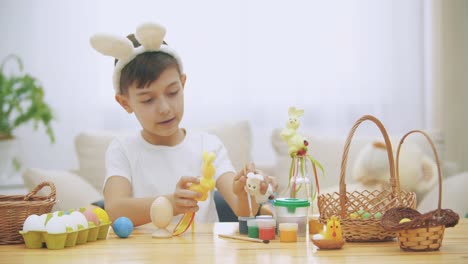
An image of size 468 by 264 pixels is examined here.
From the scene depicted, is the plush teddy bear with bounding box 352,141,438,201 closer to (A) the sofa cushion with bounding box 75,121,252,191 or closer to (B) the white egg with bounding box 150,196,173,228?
(A) the sofa cushion with bounding box 75,121,252,191

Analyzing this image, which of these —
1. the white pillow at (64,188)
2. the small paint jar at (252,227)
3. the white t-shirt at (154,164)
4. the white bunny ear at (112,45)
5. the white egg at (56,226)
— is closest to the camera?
the white egg at (56,226)

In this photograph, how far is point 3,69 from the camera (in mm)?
3834

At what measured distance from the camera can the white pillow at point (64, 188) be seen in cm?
276

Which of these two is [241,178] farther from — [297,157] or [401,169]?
[401,169]

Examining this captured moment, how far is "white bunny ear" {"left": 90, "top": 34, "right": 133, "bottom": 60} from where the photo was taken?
1.65 m

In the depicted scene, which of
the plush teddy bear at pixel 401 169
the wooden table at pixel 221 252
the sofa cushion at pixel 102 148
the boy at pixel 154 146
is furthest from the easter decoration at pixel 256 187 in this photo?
the sofa cushion at pixel 102 148

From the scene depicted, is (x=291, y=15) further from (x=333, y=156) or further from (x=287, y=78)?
(x=333, y=156)

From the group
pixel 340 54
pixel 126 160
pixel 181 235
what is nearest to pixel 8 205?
pixel 181 235

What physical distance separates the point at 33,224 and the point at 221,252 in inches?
16.3

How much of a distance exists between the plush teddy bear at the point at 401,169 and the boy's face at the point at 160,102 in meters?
1.35

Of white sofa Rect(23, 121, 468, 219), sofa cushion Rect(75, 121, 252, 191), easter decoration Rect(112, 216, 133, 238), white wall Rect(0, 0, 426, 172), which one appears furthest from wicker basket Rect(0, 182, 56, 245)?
white wall Rect(0, 0, 426, 172)

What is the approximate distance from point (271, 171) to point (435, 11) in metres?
1.43

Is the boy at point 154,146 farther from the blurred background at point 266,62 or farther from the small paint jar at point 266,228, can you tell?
the blurred background at point 266,62

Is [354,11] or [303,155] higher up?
[354,11]
